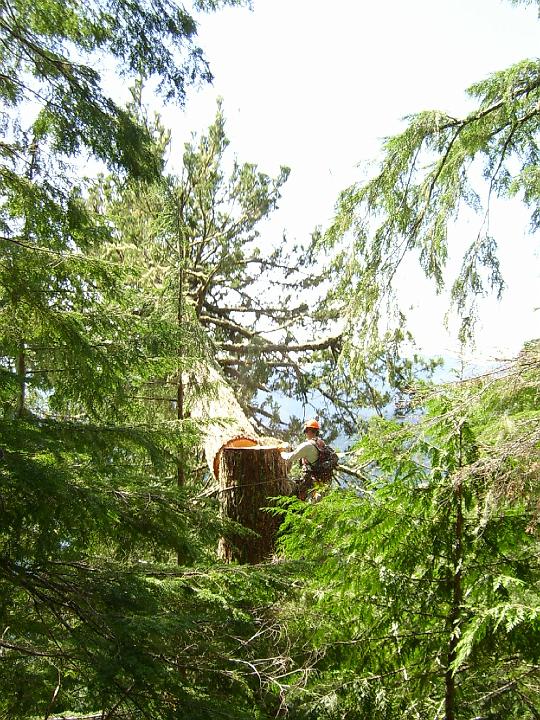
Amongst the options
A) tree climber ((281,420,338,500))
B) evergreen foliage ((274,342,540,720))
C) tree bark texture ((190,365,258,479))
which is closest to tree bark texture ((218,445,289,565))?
tree bark texture ((190,365,258,479))

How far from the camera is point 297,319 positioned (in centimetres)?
1141

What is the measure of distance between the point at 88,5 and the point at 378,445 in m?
3.10

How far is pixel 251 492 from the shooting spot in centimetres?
577

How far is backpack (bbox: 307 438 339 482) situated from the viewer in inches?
262

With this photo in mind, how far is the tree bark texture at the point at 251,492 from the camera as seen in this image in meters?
5.67

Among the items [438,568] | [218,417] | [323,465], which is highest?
[218,417]

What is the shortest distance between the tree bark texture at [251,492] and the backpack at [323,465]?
805 millimetres

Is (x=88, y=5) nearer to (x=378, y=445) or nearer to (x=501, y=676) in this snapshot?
(x=378, y=445)

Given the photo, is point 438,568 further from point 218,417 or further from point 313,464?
point 313,464

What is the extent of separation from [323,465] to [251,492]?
114 centimetres

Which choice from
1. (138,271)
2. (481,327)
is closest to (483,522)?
(481,327)

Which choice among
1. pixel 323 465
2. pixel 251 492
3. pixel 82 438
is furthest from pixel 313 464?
pixel 82 438

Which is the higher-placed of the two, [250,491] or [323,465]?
[323,465]

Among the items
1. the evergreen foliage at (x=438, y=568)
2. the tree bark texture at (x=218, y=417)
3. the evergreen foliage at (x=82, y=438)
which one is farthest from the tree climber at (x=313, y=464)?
the evergreen foliage at (x=438, y=568)
